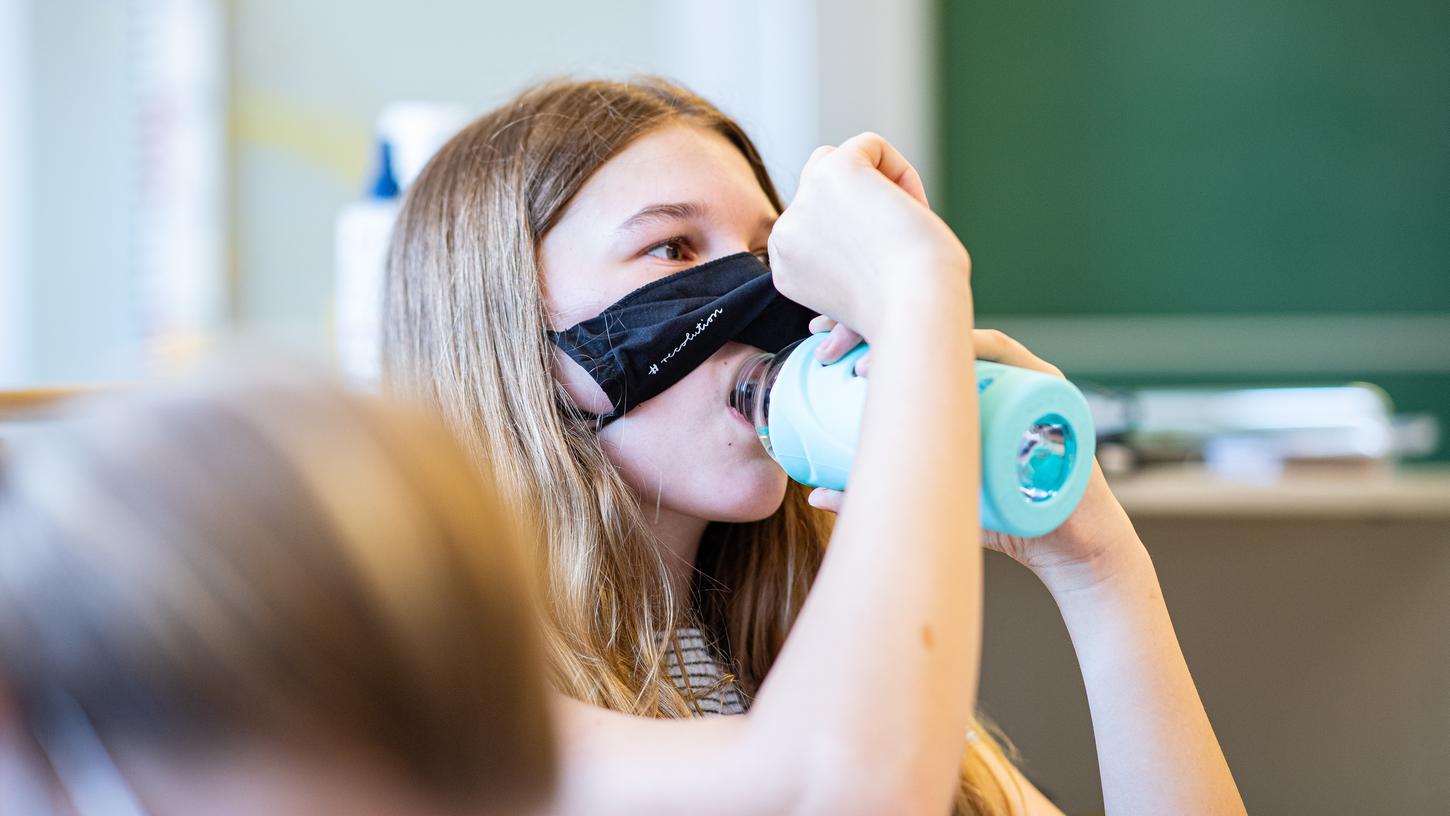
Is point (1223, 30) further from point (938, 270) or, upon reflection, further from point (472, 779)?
point (472, 779)

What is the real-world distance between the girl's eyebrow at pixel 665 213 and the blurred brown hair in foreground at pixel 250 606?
20.0 inches

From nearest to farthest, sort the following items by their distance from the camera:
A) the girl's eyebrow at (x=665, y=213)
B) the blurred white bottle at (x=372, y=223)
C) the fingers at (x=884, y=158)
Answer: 1. the fingers at (x=884, y=158)
2. the girl's eyebrow at (x=665, y=213)
3. the blurred white bottle at (x=372, y=223)

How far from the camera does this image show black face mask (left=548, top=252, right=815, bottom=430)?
3.13 ft

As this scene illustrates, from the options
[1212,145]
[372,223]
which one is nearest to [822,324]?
[372,223]

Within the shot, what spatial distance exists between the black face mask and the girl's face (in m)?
0.01

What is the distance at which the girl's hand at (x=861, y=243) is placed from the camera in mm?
686

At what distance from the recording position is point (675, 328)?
0.95m

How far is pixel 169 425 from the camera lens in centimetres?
52

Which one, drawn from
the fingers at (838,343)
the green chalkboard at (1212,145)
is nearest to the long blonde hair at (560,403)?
the fingers at (838,343)

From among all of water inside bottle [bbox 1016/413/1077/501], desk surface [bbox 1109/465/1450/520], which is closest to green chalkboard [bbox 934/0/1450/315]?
desk surface [bbox 1109/465/1450/520]

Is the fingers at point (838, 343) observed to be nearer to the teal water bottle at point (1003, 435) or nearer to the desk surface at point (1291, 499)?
the teal water bottle at point (1003, 435)

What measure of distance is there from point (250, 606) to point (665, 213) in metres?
0.60

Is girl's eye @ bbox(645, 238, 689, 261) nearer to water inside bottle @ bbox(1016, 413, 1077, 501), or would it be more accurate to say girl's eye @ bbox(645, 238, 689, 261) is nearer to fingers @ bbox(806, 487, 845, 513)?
fingers @ bbox(806, 487, 845, 513)

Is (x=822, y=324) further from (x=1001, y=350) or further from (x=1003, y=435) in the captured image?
(x=1003, y=435)
